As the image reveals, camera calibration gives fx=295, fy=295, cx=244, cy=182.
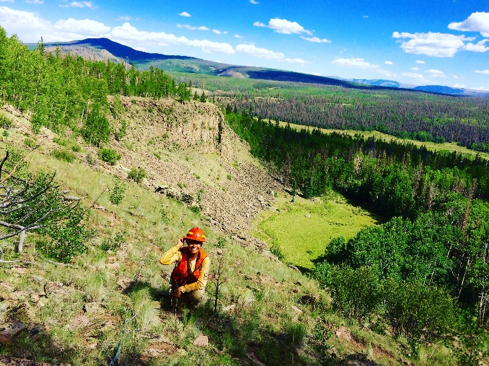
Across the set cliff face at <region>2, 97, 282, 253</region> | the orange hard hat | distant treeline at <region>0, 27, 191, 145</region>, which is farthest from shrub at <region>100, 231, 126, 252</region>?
distant treeline at <region>0, 27, 191, 145</region>

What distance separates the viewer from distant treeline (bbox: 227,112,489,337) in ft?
55.4

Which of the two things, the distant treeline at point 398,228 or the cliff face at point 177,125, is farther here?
the cliff face at point 177,125

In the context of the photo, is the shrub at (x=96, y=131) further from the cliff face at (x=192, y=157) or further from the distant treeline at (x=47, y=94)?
the cliff face at (x=192, y=157)

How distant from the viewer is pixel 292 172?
118 meters

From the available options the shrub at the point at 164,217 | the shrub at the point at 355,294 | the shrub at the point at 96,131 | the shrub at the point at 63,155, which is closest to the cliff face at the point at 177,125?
the shrub at the point at 96,131

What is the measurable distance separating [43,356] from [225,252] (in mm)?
14399

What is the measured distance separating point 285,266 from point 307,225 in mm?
58134

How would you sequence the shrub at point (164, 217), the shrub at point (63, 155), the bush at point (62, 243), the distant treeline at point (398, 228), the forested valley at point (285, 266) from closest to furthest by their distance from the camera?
the forested valley at point (285, 266), the bush at point (62, 243), the distant treeline at point (398, 228), the shrub at point (164, 217), the shrub at point (63, 155)

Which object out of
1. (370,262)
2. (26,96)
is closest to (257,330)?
(370,262)

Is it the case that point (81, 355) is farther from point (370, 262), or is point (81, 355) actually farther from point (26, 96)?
point (26, 96)

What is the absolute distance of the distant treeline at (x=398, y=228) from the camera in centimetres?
1688

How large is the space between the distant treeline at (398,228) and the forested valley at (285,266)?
0.18m

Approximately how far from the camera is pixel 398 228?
59.5 m

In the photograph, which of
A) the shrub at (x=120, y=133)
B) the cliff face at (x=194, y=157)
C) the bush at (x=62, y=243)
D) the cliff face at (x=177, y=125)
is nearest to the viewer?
the bush at (x=62, y=243)
